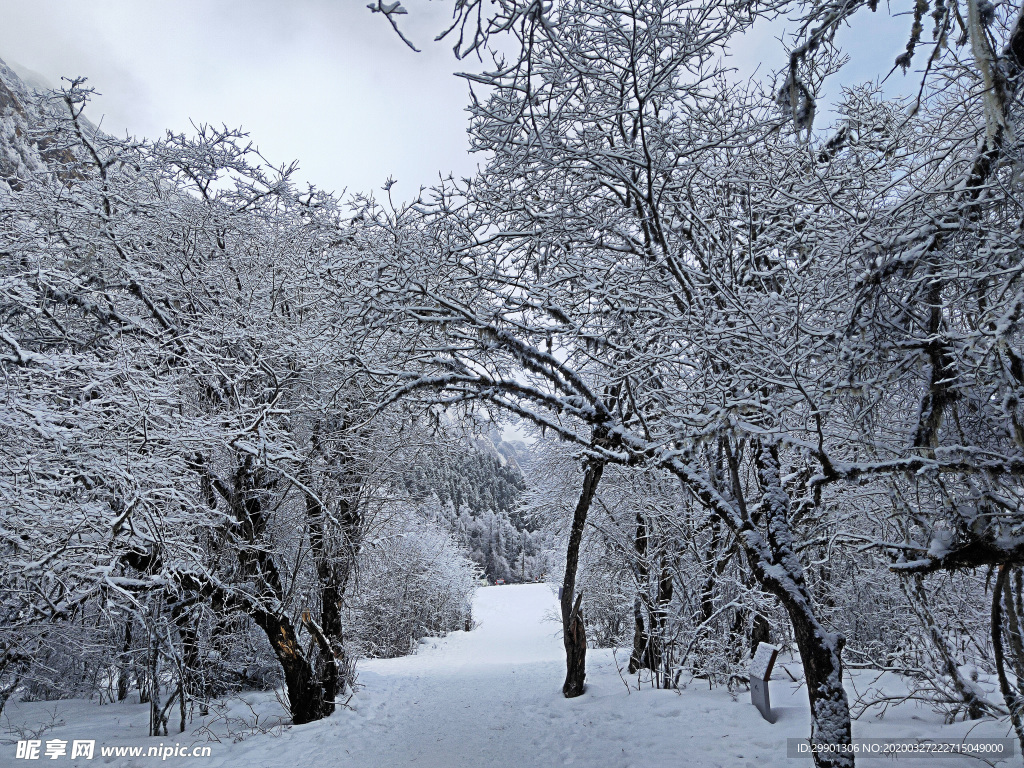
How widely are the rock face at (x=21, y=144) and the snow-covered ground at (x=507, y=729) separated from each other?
7.00 meters

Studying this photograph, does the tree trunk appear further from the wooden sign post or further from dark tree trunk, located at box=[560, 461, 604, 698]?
dark tree trunk, located at box=[560, 461, 604, 698]

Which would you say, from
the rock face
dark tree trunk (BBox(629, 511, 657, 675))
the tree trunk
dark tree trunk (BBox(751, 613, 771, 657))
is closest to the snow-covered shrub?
dark tree trunk (BBox(629, 511, 657, 675))

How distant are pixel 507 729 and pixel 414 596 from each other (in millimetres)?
18122

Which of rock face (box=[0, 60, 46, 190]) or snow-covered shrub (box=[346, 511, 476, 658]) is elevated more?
rock face (box=[0, 60, 46, 190])

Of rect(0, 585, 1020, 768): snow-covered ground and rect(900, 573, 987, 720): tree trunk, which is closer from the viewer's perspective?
rect(900, 573, 987, 720): tree trunk

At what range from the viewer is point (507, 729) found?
24.7 feet

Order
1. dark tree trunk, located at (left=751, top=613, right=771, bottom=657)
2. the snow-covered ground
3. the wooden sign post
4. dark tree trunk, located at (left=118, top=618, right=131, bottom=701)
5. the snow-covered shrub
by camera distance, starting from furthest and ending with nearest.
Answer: the snow-covered shrub, dark tree trunk, located at (left=751, top=613, right=771, bottom=657), dark tree trunk, located at (left=118, top=618, right=131, bottom=701), the wooden sign post, the snow-covered ground

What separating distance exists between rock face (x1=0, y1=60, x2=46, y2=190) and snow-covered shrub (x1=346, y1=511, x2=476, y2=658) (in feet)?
27.5

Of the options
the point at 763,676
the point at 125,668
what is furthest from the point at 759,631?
the point at 125,668

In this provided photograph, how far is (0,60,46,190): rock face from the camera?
22.4 feet

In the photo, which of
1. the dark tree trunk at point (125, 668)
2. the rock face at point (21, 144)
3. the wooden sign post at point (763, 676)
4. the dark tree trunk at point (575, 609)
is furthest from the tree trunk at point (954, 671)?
the rock face at point (21, 144)

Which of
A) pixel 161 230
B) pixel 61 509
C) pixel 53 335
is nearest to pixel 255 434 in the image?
pixel 61 509

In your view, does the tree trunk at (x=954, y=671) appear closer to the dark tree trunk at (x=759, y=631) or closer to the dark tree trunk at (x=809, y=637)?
the dark tree trunk at (x=809, y=637)

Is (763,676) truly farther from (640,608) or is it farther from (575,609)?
(640,608)
